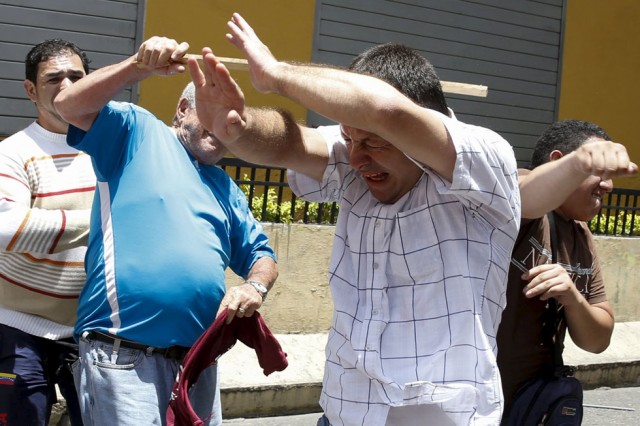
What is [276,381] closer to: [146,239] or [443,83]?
[146,239]

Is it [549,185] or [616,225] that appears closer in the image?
[549,185]

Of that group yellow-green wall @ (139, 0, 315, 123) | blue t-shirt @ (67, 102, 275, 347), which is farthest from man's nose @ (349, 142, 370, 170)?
yellow-green wall @ (139, 0, 315, 123)

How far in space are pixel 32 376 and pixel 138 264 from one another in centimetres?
77

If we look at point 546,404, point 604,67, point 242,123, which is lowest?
point 546,404

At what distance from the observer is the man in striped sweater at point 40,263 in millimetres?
3570

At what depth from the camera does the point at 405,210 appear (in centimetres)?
249

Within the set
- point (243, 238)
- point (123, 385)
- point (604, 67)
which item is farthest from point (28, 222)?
point (604, 67)

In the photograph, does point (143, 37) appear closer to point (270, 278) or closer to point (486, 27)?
point (486, 27)

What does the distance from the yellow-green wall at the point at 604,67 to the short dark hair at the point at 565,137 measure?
8.44 metres

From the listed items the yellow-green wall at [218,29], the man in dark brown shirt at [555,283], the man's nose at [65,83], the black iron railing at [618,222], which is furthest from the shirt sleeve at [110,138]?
the black iron railing at [618,222]

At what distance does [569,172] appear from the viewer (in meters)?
2.35

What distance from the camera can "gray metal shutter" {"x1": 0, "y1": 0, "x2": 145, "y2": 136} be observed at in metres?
8.05

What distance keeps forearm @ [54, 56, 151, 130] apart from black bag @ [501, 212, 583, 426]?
160 cm

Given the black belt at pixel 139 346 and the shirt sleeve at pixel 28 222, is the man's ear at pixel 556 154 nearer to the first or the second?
the black belt at pixel 139 346
